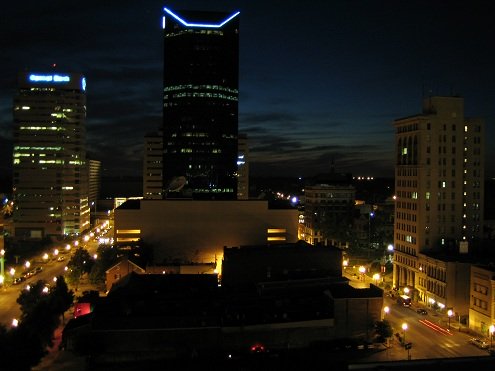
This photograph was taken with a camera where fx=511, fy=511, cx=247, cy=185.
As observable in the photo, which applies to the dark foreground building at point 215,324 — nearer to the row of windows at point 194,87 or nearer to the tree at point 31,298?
the tree at point 31,298

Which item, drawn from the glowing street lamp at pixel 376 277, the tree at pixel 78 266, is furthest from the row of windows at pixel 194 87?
the glowing street lamp at pixel 376 277

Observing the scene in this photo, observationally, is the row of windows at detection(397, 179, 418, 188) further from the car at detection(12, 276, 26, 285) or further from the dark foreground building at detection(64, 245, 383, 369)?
the car at detection(12, 276, 26, 285)

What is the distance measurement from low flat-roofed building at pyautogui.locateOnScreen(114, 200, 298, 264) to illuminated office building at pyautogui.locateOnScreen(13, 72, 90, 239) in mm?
33311

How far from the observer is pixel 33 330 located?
29.8 metres

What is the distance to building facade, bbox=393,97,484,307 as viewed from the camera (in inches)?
1966

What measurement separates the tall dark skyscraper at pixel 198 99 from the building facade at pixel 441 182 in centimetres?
6015

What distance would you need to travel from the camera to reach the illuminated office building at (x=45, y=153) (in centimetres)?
9462

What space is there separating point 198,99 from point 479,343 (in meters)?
81.2

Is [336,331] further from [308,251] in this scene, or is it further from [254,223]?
[254,223]

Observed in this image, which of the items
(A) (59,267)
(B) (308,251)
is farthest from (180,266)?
(A) (59,267)

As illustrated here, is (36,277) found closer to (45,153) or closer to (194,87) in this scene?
(45,153)

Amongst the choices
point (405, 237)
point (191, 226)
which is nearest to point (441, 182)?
point (405, 237)

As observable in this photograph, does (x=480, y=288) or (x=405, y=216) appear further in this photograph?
(x=405, y=216)

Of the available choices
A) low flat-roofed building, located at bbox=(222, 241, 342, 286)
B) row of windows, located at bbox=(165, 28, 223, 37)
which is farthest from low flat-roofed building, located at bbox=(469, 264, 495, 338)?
row of windows, located at bbox=(165, 28, 223, 37)
